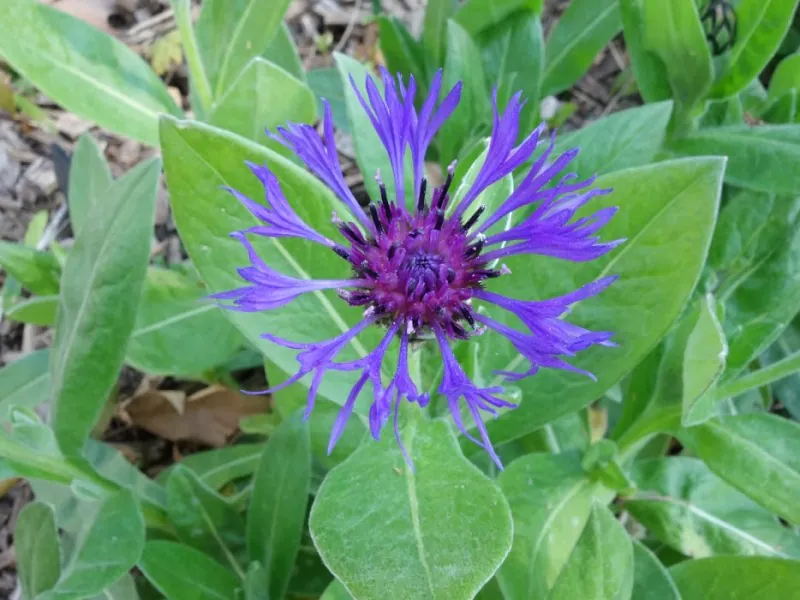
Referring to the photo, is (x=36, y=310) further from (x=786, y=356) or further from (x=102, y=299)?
(x=786, y=356)

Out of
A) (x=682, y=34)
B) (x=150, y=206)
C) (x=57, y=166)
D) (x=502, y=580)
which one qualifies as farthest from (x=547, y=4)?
(x=502, y=580)

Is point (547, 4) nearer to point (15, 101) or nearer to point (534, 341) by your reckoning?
point (15, 101)

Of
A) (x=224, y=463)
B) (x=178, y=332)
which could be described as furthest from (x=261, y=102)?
(x=224, y=463)

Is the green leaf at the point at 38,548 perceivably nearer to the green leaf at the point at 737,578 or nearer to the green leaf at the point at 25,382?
the green leaf at the point at 25,382

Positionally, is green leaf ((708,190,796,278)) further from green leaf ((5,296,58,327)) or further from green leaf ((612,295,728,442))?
green leaf ((5,296,58,327))

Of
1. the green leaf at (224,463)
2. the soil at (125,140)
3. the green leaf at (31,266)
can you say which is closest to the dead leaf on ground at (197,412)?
the soil at (125,140)

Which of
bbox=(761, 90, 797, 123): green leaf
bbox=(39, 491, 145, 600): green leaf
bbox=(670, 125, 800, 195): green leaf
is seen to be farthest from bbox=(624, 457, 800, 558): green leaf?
bbox=(39, 491, 145, 600): green leaf
